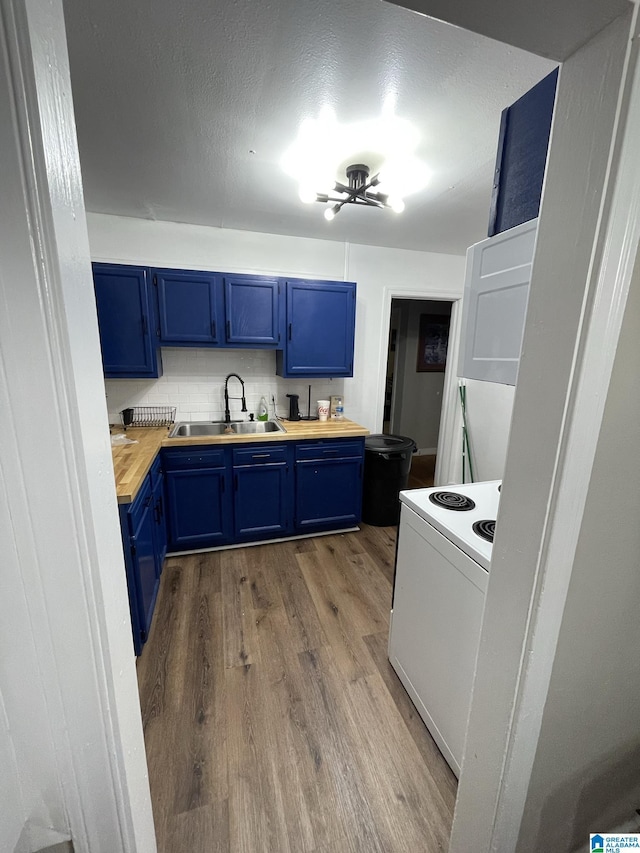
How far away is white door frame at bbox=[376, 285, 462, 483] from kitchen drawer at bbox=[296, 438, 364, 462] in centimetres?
78

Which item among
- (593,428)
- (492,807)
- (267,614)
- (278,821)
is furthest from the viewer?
(267,614)

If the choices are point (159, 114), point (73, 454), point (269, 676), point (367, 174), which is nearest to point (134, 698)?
point (73, 454)

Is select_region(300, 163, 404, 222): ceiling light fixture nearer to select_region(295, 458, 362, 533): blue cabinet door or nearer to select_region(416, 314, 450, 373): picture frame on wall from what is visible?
select_region(295, 458, 362, 533): blue cabinet door

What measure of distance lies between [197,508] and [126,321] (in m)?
1.41

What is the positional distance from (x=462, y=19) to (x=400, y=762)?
82.4 inches

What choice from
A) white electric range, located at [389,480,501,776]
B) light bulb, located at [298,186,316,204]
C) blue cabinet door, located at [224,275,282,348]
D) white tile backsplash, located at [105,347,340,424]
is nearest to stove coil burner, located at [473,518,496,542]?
white electric range, located at [389,480,501,776]

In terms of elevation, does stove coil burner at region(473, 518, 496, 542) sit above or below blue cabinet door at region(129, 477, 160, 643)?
above

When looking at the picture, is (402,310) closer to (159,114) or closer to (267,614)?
(159,114)

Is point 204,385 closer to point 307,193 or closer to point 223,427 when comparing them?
point 223,427

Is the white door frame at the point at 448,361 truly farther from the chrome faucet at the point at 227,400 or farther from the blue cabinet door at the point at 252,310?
the chrome faucet at the point at 227,400

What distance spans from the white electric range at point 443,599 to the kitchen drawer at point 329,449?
1.21m

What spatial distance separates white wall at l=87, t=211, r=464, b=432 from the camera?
8.54ft

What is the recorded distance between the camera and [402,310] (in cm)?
474

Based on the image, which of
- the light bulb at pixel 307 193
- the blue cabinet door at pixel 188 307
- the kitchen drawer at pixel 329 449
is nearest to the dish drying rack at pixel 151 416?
the blue cabinet door at pixel 188 307
